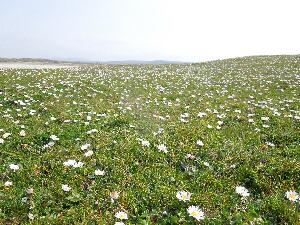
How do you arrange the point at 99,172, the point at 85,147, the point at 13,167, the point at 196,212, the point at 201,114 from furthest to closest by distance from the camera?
1. the point at 201,114
2. the point at 85,147
3. the point at 13,167
4. the point at 99,172
5. the point at 196,212

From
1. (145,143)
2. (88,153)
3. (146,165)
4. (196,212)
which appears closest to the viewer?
(196,212)

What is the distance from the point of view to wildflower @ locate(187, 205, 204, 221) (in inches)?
234

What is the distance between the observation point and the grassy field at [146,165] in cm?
622

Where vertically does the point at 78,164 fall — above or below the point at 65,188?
above

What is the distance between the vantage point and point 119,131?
10445mm

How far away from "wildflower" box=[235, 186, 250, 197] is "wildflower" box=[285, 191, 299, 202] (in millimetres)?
734

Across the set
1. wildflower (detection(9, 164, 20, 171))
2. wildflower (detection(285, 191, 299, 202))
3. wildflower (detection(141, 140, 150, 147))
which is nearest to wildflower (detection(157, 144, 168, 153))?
wildflower (detection(141, 140, 150, 147))

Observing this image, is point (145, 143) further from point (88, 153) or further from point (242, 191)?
point (242, 191)

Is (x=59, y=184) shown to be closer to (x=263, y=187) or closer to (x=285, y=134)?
(x=263, y=187)

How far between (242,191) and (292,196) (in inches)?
36.8

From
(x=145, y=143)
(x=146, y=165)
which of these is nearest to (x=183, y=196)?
(x=146, y=165)

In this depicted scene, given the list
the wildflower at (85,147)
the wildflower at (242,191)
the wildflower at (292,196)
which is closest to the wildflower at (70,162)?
the wildflower at (85,147)

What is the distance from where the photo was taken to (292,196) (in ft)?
21.5

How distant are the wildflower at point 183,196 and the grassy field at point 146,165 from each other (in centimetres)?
2
